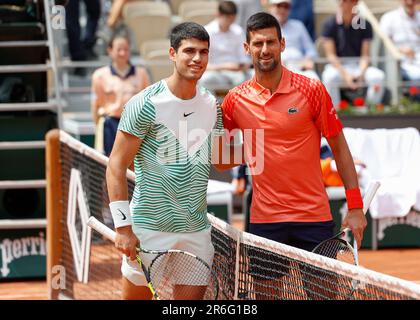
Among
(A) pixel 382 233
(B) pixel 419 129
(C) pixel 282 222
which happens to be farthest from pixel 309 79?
(B) pixel 419 129

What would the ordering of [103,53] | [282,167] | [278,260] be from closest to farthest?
1. [278,260]
2. [282,167]
3. [103,53]

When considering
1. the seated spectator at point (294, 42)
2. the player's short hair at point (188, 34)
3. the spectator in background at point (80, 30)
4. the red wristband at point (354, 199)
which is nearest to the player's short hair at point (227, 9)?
the seated spectator at point (294, 42)

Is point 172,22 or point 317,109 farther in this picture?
point 172,22

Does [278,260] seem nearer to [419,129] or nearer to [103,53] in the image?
[419,129]

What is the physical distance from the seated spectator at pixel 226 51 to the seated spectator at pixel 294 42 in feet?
1.56

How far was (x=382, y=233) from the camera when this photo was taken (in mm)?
11203

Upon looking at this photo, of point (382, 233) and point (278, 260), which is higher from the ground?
point (278, 260)

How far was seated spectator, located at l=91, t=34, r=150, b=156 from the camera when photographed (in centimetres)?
1067

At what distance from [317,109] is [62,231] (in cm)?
346

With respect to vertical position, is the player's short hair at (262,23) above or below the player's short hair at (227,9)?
above

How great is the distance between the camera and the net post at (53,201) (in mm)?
8835

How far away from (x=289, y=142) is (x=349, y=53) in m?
7.44

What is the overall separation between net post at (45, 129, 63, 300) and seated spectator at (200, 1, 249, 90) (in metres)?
3.99

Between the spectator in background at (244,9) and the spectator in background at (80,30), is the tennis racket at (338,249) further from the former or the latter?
the spectator in background at (244,9)
